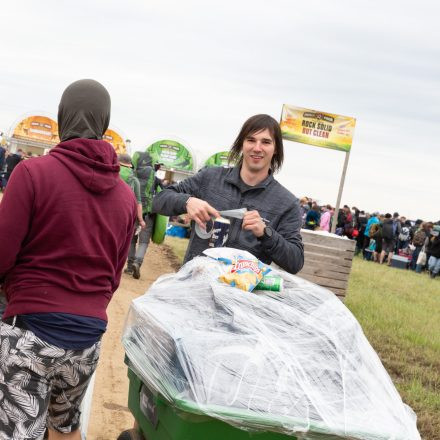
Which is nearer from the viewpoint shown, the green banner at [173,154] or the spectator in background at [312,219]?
the spectator in background at [312,219]

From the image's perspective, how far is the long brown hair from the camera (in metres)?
3.20

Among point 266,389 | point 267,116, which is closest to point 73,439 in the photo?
point 266,389

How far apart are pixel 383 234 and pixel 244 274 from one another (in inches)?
809

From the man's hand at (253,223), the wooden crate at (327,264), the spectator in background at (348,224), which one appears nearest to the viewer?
the man's hand at (253,223)

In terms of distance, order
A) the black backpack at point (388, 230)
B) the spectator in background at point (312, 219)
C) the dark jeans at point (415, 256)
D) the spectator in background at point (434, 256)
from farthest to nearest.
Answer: the dark jeans at point (415, 256) → the black backpack at point (388, 230) → the spectator in background at point (312, 219) → the spectator in background at point (434, 256)

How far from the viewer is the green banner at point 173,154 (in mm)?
29250

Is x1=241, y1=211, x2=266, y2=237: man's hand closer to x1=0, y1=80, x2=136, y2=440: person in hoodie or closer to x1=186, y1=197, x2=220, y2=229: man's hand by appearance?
x1=186, y1=197, x2=220, y2=229: man's hand

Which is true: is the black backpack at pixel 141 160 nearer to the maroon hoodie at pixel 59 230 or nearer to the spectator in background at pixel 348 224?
the maroon hoodie at pixel 59 230

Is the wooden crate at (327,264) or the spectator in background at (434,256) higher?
the wooden crate at (327,264)

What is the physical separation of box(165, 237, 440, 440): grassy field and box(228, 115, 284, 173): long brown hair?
2640 millimetres

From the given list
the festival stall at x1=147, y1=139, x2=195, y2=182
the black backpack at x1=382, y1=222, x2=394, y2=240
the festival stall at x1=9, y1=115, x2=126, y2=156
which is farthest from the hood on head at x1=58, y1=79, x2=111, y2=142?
the festival stall at x1=9, y1=115, x2=126, y2=156

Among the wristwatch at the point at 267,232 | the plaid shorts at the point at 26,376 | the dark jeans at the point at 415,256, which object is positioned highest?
the wristwatch at the point at 267,232

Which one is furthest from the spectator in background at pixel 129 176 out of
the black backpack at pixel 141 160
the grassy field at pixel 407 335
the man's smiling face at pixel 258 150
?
the man's smiling face at pixel 258 150

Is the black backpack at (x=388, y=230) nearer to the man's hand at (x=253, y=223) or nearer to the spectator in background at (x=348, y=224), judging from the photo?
the spectator in background at (x=348, y=224)
